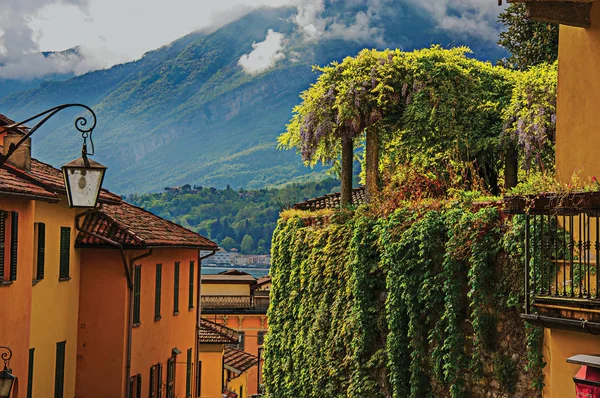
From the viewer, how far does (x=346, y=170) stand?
27375 mm

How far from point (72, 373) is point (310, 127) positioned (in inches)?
358

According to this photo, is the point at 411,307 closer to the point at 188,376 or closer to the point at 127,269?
the point at 127,269

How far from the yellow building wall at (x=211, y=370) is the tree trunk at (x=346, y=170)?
13.0m

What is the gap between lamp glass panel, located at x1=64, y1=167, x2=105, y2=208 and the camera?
10.4 meters

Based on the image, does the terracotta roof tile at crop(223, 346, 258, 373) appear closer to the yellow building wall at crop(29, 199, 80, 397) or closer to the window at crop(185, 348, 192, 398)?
the window at crop(185, 348, 192, 398)

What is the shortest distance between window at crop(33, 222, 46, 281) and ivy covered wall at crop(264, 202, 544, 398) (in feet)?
18.9

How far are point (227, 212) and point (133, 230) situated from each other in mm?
155504

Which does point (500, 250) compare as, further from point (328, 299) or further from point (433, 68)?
point (433, 68)

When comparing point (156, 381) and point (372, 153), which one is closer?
point (372, 153)

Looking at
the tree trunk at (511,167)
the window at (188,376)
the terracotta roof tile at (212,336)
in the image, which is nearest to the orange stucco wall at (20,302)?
the window at (188,376)

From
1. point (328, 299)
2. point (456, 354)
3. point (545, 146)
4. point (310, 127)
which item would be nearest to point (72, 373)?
point (328, 299)

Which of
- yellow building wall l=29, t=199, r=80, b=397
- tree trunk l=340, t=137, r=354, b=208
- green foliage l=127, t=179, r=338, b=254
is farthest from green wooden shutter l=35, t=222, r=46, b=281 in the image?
green foliage l=127, t=179, r=338, b=254

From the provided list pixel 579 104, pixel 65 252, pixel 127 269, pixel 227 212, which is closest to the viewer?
pixel 579 104

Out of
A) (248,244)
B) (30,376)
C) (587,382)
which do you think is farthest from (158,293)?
(248,244)
